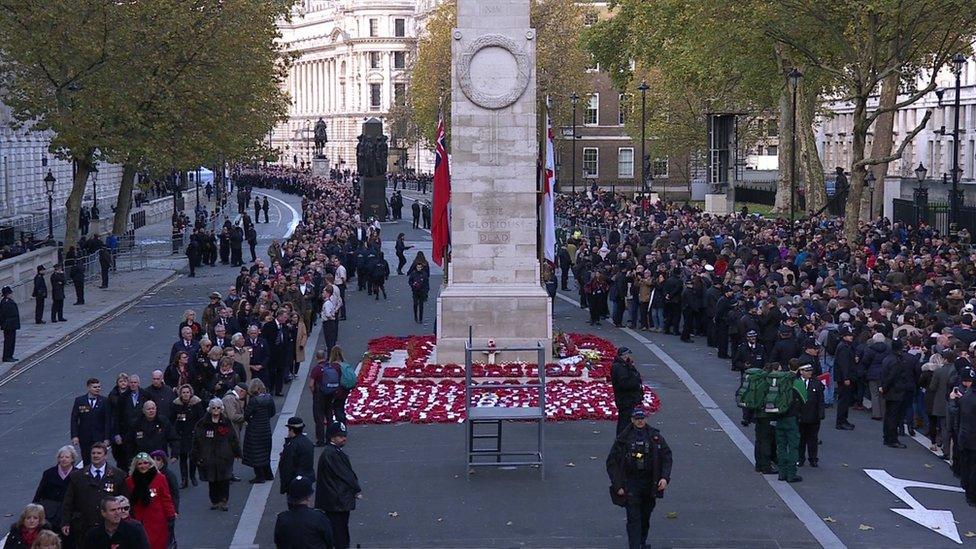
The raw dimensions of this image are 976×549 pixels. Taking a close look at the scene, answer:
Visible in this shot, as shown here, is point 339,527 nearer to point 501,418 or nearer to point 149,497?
point 149,497

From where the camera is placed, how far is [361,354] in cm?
2956

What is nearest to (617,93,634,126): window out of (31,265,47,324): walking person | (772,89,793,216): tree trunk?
(772,89,793,216): tree trunk

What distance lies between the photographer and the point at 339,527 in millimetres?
15016

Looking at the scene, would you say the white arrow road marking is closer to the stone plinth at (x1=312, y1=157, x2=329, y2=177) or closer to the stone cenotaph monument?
the stone cenotaph monument

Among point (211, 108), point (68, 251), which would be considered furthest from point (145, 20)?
point (68, 251)

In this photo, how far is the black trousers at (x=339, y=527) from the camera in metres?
14.9

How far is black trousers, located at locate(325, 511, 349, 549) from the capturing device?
14922 mm

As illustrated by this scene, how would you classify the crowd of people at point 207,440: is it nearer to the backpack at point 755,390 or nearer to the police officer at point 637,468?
the police officer at point 637,468

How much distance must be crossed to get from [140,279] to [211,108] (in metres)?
6.14

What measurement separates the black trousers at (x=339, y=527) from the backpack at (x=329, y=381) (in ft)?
16.3

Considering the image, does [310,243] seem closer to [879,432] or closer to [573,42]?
[879,432]

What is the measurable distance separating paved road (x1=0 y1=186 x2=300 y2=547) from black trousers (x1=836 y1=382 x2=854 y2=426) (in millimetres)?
8560

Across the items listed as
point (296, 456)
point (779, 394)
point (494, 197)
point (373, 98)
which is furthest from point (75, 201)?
point (373, 98)

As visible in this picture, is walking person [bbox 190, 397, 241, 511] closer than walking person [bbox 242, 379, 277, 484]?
Yes
